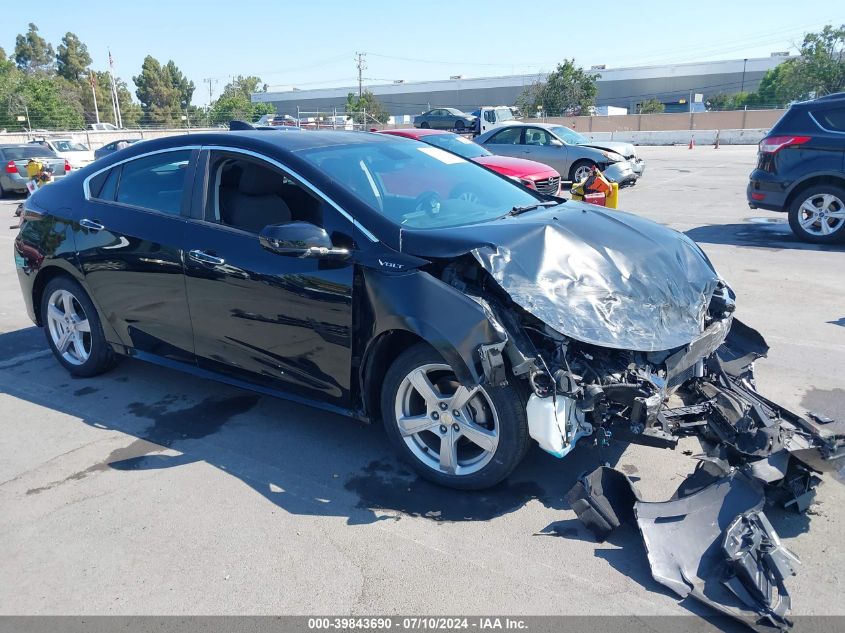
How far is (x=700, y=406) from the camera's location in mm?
3465

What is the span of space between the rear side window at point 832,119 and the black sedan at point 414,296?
21.5ft

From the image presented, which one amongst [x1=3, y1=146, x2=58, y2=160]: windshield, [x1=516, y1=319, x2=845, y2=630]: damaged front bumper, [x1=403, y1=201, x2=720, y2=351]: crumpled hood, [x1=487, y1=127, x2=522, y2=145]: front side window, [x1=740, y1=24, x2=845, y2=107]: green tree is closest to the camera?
[x1=516, y1=319, x2=845, y2=630]: damaged front bumper

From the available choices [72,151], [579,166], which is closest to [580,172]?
[579,166]

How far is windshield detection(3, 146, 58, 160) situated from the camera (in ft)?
65.2

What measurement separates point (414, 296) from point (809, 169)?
27.1ft

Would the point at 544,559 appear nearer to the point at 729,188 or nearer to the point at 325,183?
the point at 325,183

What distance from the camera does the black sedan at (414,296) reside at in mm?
3287

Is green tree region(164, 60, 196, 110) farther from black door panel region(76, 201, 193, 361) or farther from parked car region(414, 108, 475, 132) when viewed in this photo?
black door panel region(76, 201, 193, 361)

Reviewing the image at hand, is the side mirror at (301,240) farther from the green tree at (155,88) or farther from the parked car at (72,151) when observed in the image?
the green tree at (155,88)

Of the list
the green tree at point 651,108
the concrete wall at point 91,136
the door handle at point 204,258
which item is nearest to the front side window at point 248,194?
the door handle at point 204,258

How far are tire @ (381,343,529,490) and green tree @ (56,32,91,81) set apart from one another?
3907 inches

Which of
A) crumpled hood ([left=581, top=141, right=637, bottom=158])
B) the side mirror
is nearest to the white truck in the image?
crumpled hood ([left=581, top=141, right=637, bottom=158])

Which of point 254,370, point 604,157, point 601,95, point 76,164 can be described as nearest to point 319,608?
point 254,370

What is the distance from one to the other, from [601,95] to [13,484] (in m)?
93.9
